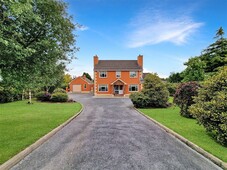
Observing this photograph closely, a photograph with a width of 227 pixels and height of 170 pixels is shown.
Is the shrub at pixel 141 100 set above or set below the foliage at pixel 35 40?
below

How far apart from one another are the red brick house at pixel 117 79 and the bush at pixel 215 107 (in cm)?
3290

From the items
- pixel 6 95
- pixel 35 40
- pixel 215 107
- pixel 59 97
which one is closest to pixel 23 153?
pixel 35 40

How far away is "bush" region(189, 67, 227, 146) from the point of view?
6.52 metres

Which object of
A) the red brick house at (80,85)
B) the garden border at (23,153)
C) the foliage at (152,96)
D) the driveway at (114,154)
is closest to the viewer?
the garden border at (23,153)

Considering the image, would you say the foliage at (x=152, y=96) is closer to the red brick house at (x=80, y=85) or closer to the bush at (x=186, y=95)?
the bush at (x=186, y=95)

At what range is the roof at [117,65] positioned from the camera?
4134 cm

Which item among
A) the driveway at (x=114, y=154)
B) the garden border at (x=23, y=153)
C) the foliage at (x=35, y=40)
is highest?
the foliage at (x=35, y=40)

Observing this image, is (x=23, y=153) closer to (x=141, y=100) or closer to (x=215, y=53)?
(x=141, y=100)

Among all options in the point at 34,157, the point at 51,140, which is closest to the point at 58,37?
the point at 51,140

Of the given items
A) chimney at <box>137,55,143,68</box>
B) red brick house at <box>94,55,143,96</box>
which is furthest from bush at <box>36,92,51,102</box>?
chimney at <box>137,55,143,68</box>

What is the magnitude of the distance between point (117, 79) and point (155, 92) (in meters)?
22.3

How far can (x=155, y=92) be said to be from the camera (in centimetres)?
1934

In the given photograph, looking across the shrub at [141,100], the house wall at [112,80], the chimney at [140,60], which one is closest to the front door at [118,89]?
the house wall at [112,80]

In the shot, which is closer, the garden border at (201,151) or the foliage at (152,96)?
the garden border at (201,151)
